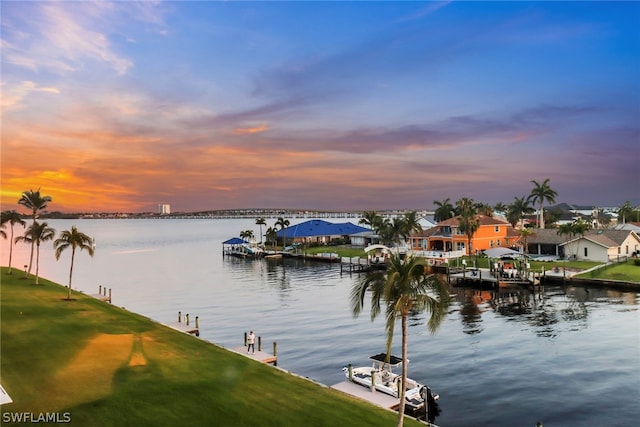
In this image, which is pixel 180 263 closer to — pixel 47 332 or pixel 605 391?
A: pixel 47 332

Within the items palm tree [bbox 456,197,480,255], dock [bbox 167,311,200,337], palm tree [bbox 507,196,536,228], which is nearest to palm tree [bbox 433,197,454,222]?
palm tree [bbox 507,196,536,228]

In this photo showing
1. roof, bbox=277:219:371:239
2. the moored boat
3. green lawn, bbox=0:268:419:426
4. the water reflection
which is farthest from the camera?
roof, bbox=277:219:371:239

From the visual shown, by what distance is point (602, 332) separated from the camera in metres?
38.7

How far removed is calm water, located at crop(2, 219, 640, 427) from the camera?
82.8 ft

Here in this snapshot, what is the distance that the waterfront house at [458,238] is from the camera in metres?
88.2

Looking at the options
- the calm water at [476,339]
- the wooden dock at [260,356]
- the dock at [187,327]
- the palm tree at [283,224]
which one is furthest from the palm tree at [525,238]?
the wooden dock at [260,356]

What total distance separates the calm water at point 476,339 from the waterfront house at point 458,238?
2589cm

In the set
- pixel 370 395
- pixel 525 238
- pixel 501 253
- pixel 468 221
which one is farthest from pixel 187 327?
pixel 525 238

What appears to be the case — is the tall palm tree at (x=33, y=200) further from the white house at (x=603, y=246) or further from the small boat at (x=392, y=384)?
the white house at (x=603, y=246)

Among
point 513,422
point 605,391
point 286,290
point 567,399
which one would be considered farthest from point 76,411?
point 286,290

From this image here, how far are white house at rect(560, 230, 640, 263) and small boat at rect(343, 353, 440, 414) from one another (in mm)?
63060

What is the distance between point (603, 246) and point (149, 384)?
246ft

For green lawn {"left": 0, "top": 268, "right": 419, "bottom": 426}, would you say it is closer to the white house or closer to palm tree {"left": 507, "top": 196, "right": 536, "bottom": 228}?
the white house

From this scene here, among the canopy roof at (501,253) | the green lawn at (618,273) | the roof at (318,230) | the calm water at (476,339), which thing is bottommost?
the calm water at (476,339)
